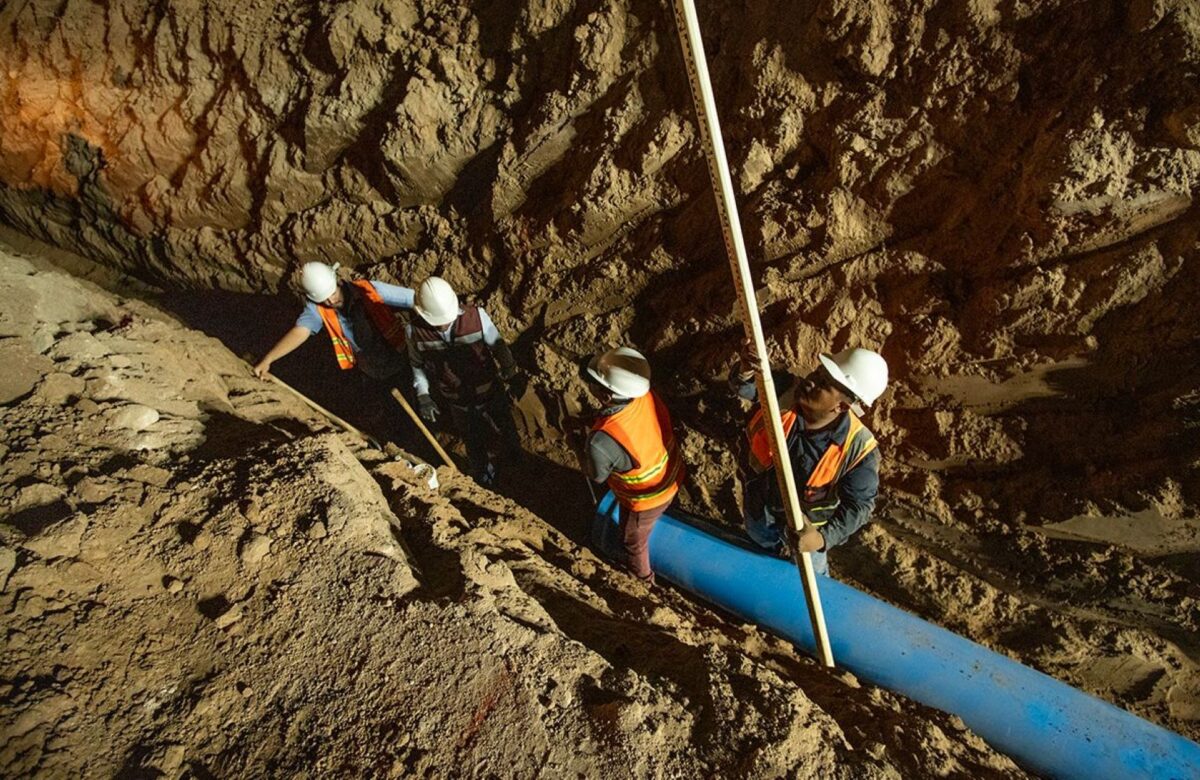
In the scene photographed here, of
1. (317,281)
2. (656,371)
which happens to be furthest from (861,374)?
(317,281)

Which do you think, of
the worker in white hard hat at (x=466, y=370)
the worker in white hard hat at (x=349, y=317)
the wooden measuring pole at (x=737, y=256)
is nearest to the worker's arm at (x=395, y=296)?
the worker in white hard hat at (x=349, y=317)

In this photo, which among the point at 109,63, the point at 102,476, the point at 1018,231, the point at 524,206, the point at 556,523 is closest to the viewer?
the point at 102,476

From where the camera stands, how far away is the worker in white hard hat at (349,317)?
4211mm

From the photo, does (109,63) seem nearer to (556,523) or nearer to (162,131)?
(162,131)

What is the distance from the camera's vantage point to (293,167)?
5105mm

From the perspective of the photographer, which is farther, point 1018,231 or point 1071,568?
point 1071,568

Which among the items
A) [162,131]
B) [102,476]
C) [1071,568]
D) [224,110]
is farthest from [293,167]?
[1071,568]

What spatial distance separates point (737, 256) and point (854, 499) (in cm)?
156

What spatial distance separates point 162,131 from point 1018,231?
7.15 metres

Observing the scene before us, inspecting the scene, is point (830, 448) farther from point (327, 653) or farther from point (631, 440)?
point (327, 653)

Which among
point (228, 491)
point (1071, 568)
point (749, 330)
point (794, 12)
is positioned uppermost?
point (794, 12)

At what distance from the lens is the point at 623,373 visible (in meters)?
2.97

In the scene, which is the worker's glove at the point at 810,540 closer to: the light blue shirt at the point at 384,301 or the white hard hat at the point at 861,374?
the white hard hat at the point at 861,374

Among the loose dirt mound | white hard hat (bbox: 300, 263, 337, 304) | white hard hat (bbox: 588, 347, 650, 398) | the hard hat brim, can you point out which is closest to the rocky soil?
the loose dirt mound
